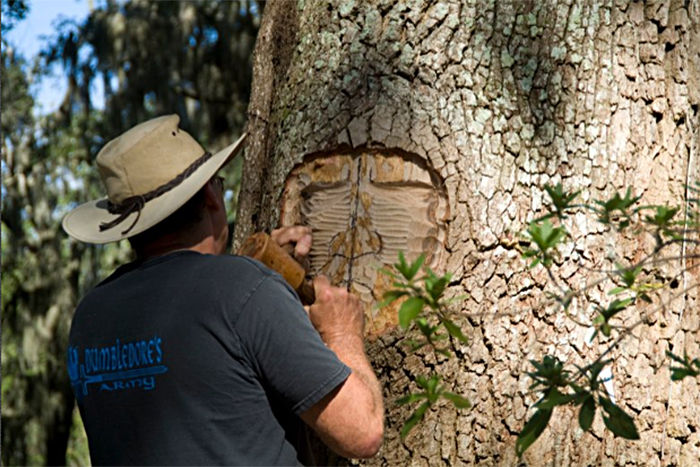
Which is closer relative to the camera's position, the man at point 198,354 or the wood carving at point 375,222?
the man at point 198,354

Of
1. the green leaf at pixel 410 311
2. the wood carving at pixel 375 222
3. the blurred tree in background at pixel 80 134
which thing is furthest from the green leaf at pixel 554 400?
the blurred tree in background at pixel 80 134

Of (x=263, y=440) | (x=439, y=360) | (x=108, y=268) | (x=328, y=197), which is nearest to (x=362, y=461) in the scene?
(x=439, y=360)

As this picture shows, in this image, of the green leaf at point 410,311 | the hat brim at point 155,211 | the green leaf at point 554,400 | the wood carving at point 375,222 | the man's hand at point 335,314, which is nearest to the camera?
the green leaf at point 410,311

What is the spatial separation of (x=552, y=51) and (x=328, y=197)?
38.7 inches

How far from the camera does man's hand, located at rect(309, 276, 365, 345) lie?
118 inches

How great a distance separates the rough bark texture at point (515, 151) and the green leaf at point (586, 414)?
99 cm

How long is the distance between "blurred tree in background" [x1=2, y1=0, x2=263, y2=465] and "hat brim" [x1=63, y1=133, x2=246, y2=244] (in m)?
8.23

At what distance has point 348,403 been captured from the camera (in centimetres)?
270

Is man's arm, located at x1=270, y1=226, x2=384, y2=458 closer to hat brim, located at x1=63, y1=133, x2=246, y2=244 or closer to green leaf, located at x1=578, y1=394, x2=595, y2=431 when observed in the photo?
hat brim, located at x1=63, y1=133, x2=246, y2=244

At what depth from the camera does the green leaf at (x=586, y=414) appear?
2.21 metres

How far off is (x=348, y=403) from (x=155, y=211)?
33.3 inches

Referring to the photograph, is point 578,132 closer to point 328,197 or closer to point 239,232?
point 328,197

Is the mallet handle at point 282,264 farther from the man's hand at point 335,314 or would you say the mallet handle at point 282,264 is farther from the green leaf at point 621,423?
the green leaf at point 621,423

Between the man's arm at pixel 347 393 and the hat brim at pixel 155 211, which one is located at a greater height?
the hat brim at pixel 155 211
